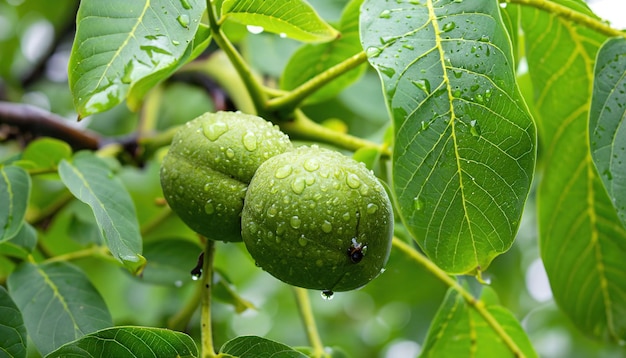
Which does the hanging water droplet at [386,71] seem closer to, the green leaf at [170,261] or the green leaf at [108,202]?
the green leaf at [108,202]

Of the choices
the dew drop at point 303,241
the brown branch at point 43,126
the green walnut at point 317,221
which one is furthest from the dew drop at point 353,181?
the brown branch at point 43,126

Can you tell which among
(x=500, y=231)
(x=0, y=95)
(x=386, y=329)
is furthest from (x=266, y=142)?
(x=386, y=329)

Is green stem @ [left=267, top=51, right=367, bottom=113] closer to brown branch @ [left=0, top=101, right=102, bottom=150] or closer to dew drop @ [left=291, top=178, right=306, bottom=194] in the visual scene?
dew drop @ [left=291, top=178, right=306, bottom=194]

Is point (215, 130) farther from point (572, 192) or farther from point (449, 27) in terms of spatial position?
point (572, 192)

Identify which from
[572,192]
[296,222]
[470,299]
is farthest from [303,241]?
[572,192]

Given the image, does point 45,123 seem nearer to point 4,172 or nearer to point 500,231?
point 4,172
